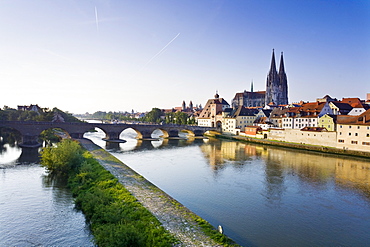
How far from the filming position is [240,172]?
2488 cm

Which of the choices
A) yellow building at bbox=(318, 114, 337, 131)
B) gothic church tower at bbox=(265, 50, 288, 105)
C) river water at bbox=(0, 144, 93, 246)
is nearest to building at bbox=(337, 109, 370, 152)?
yellow building at bbox=(318, 114, 337, 131)

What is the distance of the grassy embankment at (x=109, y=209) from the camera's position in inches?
371

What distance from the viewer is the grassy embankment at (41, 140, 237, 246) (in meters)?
9.42

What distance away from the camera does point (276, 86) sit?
317 feet

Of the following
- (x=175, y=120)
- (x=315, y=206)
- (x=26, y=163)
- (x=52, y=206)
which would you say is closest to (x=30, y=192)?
(x=52, y=206)

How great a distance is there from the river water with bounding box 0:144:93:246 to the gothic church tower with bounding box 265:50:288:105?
8742 centimetres

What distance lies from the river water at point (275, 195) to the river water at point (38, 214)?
6.28 m

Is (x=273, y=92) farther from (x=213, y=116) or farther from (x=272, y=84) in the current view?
(x=213, y=116)

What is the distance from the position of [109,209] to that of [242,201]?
8311 millimetres

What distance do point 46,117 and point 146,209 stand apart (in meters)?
46.8

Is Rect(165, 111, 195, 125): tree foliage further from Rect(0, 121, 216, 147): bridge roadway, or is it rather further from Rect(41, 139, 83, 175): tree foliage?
Rect(41, 139, 83, 175): tree foliage

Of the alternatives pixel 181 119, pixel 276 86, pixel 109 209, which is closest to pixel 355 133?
pixel 109 209

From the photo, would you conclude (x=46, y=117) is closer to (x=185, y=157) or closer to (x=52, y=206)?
(x=185, y=157)

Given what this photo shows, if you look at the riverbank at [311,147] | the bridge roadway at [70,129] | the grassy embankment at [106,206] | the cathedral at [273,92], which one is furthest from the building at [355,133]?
the cathedral at [273,92]
